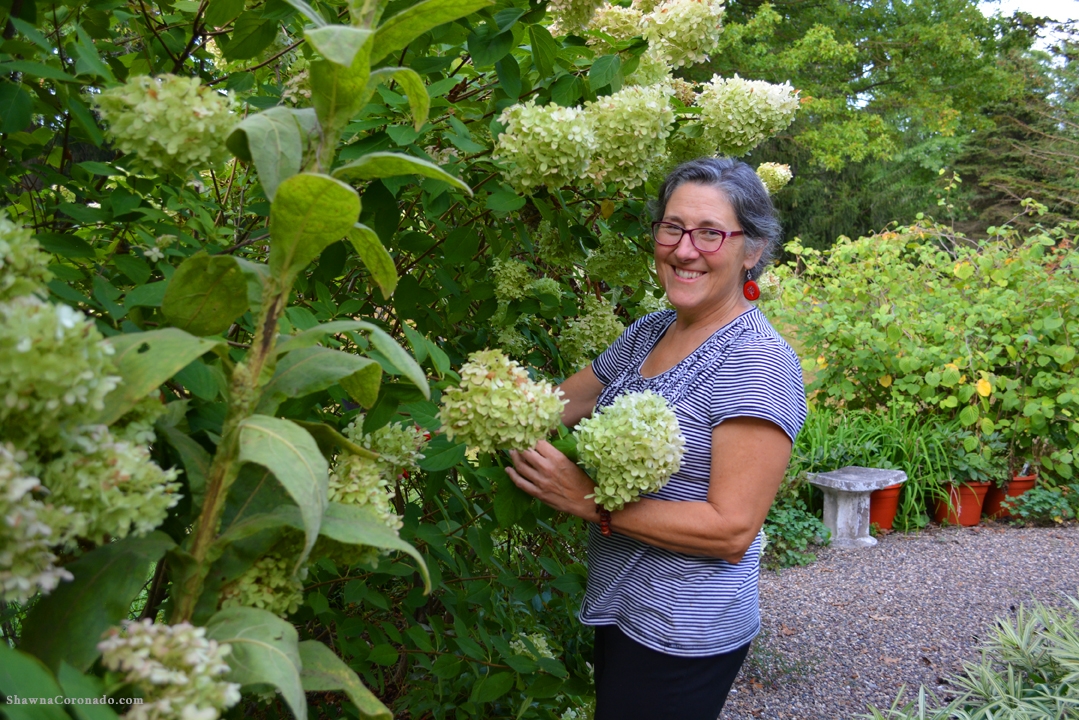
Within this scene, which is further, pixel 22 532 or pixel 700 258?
pixel 700 258

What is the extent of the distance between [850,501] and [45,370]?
20.0ft

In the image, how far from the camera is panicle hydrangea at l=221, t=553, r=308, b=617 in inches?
35.0

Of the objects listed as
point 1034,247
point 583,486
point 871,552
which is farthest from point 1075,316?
point 583,486

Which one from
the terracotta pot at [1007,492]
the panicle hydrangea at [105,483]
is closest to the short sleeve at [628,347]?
the panicle hydrangea at [105,483]

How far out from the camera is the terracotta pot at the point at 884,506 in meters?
6.21

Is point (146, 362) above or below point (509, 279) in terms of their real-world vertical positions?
above

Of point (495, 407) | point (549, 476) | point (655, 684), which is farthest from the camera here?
point (655, 684)

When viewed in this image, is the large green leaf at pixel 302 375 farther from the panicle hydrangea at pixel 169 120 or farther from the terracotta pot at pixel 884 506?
the terracotta pot at pixel 884 506

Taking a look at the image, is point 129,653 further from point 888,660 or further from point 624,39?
point 888,660

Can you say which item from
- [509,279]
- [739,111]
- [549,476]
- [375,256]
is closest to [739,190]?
[739,111]

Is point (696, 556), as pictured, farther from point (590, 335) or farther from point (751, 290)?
point (590, 335)

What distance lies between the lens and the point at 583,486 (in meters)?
1.75

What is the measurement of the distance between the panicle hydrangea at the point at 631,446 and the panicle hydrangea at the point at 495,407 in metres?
0.14

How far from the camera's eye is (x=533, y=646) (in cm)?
217
